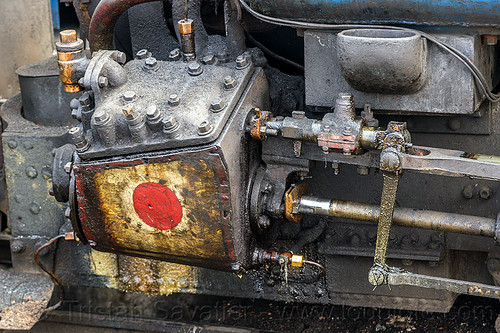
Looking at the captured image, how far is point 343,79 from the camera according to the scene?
2297 mm

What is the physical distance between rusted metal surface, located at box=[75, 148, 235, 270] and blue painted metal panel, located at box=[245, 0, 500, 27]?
53 centimetres

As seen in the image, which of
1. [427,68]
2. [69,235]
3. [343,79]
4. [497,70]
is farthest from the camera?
[69,235]

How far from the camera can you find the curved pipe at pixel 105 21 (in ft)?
8.19

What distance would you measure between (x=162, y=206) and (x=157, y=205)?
0.7 inches

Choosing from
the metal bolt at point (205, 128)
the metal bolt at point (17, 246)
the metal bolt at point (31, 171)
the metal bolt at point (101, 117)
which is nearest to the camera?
the metal bolt at point (205, 128)

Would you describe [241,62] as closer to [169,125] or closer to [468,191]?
[169,125]

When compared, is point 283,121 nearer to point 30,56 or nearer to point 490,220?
point 490,220

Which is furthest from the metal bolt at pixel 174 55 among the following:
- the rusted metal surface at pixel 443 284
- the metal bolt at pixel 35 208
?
the rusted metal surface at pixel 443 284

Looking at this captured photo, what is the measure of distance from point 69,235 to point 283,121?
1.00 m

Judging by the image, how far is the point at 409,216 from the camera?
2248mm

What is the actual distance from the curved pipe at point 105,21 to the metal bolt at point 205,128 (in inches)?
23.4

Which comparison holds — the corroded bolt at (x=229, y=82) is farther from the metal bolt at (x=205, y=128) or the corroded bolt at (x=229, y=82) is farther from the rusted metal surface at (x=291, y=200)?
the rusted metal surface at (x=291, y=200)

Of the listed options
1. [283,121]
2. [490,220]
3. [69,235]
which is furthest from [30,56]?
[490,220]

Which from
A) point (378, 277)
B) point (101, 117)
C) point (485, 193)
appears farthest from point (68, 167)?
point (485, 193)
